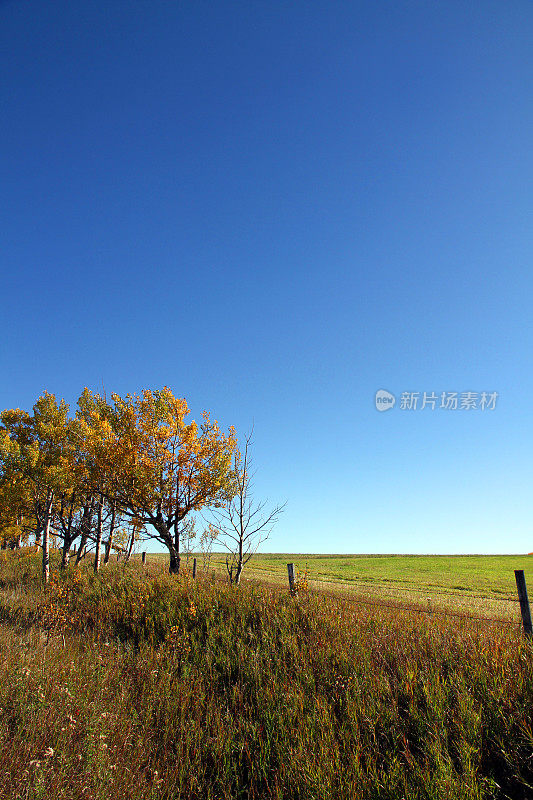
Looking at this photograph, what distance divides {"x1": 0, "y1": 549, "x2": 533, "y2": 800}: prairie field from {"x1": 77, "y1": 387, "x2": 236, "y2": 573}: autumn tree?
12.0 metres

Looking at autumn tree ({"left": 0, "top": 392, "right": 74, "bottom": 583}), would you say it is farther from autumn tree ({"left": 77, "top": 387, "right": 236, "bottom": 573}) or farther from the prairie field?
→ the prairie field

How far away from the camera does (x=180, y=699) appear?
20.0 feet

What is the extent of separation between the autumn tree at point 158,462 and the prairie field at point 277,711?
12030mm

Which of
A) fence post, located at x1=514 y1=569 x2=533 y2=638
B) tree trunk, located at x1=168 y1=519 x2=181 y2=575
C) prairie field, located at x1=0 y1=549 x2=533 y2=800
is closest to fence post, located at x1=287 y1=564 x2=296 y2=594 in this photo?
prairie field, located at x1=0 y1=549 x2=533 y2=800

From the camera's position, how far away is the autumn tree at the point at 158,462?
20.7m

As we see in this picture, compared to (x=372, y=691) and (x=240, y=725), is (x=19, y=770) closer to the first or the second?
(x=240, y=725)

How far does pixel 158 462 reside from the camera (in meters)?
21.0

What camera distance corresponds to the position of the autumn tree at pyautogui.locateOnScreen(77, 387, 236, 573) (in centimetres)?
2072

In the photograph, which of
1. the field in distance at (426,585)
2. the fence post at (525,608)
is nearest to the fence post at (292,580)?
the field in distance at (426,585)

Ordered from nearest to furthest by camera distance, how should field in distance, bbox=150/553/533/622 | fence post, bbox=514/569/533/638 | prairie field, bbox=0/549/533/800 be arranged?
prairie field, bbox=0/549/533/800 < fence post, bbox=514/569/533/638 < field in distance, bbox=150/553/533/622

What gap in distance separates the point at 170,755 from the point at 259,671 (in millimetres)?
2115

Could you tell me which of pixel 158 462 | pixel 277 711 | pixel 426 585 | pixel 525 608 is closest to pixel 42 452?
pixel 158 462

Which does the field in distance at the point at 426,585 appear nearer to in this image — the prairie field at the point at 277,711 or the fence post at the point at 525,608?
the fence post at the point at 525,608

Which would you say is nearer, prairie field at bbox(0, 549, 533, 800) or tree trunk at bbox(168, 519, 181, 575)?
prairie field at bbox(0, 549, 533, 800)
